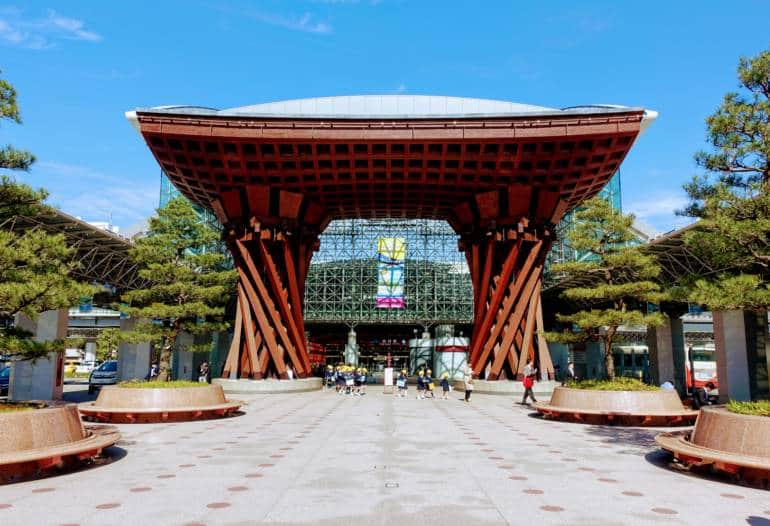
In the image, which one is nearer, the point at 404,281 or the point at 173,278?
the point at 173,278

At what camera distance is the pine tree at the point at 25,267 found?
Result: 9844mm

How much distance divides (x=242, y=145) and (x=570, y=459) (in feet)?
70.4

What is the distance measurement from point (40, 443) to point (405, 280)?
52672mm

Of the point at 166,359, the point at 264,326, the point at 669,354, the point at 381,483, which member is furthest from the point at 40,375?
the point at 669,354

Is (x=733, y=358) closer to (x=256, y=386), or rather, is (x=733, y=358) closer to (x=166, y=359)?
(x=256, y=386)

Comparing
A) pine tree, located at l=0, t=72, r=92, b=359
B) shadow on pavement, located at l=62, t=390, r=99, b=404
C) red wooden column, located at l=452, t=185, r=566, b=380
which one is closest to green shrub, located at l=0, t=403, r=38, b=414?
pine tree, located at l=0, t=72, r=92, b=359

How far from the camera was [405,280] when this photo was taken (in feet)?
200

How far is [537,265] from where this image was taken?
98.4 feet

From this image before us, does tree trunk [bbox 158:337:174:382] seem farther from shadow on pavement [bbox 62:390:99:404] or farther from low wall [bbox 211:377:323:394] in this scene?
low wall [bbox 211:377:323:394]

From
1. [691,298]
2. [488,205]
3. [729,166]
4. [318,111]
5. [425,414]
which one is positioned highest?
[318,111]

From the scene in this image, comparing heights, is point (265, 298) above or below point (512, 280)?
below

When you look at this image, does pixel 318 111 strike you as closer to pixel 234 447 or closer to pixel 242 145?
pixel 242 145

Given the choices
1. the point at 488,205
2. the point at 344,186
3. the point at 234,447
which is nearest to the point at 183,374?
the point at 344,186

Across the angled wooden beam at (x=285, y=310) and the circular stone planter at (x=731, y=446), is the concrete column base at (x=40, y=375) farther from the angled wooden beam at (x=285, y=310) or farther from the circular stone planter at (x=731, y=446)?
the circular stone planter at (x=731, y=446)
